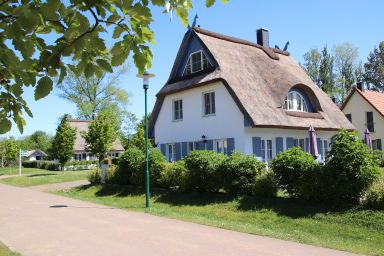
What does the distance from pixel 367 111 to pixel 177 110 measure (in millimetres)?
20151

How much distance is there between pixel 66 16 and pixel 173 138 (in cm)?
2404

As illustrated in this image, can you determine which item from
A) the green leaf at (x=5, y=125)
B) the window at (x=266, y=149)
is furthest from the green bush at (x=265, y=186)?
the green leaf at (x=5, y=125)

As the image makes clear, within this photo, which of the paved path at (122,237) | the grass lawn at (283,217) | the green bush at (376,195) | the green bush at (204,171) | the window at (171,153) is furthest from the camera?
the window at (171,153)

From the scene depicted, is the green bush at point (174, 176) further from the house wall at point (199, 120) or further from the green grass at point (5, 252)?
the green grass at point (5, 252)

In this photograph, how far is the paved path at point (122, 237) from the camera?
8594mm

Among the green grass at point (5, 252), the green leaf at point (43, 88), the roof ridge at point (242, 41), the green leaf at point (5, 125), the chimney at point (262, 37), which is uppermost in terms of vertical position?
the chimney at point (262, 37)

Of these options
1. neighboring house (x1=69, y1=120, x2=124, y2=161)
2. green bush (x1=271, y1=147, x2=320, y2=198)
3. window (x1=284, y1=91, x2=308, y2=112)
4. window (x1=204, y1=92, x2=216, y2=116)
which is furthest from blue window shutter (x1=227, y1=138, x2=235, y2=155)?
neighboring house (x1=69, y1=120, x2=124, y2=161)

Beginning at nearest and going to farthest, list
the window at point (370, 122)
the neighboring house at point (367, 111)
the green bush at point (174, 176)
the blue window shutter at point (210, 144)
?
the green bush at point (174, 176), the blue window shutter at point (210, 144), the neighboring house at point (367, 111), the window at point (370, 122)

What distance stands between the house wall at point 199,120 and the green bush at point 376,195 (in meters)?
10.3

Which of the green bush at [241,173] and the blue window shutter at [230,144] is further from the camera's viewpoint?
the blue window shutter at [230,144]

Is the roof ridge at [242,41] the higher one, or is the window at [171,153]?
the roof ridge at [242,41]

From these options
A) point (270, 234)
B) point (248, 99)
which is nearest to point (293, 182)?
point (270, 234)

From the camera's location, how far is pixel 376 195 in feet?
37.4

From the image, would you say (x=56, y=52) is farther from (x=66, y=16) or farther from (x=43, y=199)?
(x=43, y=199)
